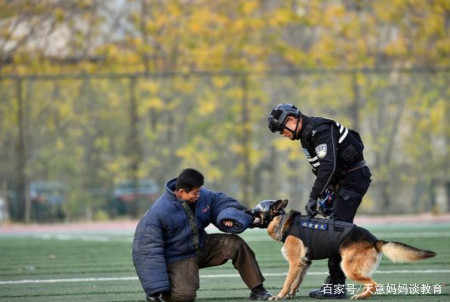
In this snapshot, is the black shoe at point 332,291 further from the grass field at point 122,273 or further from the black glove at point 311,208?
the black glove at point 311,208

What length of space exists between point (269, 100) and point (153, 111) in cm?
261

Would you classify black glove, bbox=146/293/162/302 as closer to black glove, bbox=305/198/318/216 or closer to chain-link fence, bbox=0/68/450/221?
black glove, bbox=305/198/318/216

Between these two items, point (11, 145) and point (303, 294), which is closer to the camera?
point (303, 294)

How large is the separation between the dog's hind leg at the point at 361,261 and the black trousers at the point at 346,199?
1.93ft

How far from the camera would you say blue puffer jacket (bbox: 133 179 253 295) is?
8430 millimetres

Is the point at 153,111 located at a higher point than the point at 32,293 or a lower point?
higher

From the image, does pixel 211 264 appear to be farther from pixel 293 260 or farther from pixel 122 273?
pixel 122 273

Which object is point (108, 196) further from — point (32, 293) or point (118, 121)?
point (32, 293)

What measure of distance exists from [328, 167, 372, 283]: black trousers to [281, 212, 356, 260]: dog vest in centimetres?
38

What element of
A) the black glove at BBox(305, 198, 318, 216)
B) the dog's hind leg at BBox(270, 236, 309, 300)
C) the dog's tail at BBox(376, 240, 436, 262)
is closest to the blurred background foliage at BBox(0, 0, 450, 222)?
the black glove at BBox(305, 198, 318, 216)

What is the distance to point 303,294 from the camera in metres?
9.23

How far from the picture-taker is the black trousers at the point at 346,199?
9078 mm

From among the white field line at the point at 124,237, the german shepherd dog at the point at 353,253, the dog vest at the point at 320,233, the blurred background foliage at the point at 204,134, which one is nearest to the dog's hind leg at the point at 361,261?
Answer: the german shepherd dog at the point at 353,253

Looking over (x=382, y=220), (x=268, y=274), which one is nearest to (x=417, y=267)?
(x=268, y=274)
